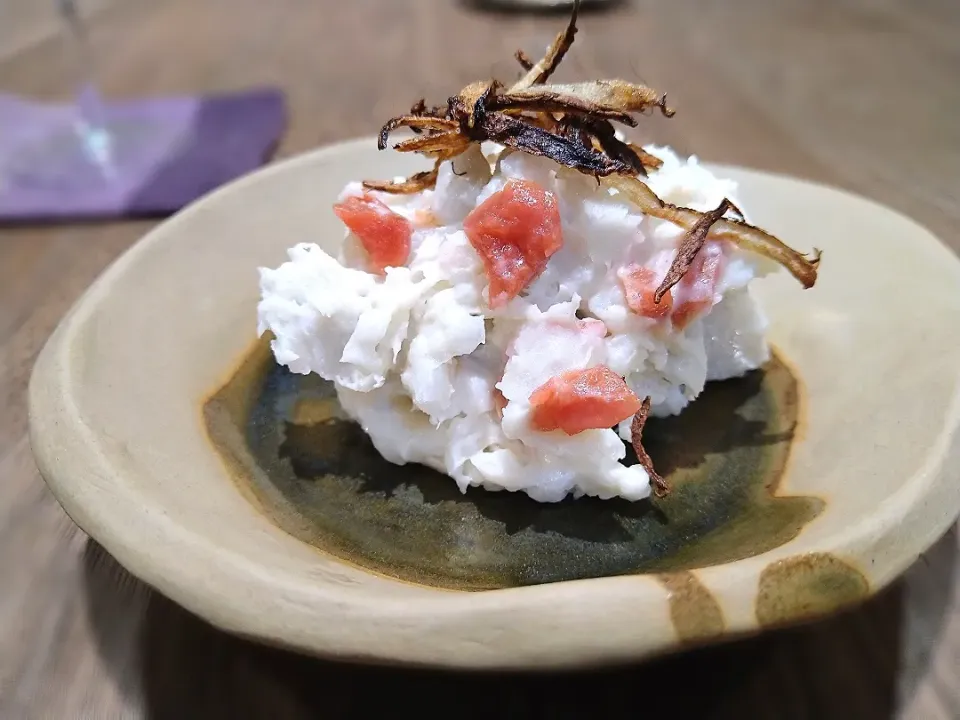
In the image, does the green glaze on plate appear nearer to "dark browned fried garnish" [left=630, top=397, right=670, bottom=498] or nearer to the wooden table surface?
"dark browned fried garnish" [left=630, top=397, right=670, bottom=498]

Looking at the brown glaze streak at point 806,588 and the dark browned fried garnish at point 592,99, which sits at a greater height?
the dark browned fried garnish at point 592,99

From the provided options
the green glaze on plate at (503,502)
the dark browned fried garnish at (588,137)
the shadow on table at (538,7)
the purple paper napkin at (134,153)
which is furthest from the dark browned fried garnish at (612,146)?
the shadow on table at (538,7)

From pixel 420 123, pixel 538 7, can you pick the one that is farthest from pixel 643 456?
pixel 538 7

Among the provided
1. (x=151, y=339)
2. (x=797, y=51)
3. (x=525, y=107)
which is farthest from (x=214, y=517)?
(x=797, y=51)

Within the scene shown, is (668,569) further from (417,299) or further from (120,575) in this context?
(120,575)

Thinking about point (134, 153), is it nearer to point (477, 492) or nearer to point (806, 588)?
point (477, 492)

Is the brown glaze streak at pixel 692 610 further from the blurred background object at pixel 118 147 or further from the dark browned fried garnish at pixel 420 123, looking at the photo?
the blurred background object at pixel 118 147

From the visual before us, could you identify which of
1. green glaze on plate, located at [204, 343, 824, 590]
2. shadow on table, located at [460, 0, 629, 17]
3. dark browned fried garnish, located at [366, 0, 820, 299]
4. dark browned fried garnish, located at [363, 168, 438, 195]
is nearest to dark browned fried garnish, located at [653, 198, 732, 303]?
dark browned fried garnish, located at [366, 0, 820, 299]
